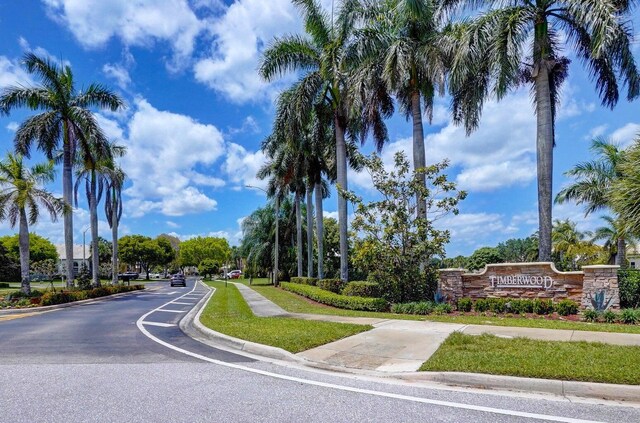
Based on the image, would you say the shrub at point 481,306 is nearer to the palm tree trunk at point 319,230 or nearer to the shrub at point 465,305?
the shrub at point 465,305

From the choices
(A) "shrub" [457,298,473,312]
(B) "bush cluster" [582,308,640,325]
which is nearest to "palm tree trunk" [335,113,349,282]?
(A) "shrub" [457,298,473,312]

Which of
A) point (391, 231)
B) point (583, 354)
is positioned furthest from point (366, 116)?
point (583, 354)

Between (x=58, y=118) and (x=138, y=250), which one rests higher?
(x=58, y=118)

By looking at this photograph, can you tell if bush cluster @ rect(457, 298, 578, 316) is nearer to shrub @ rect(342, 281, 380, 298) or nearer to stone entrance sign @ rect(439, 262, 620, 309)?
stone entrance sign @ rect(439, 262, 620, 309)

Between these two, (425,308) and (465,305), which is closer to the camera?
(425,308)

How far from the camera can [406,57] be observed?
58.4ft

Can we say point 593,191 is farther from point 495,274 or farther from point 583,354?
point 583,354

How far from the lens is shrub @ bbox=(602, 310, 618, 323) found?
11.1 metres

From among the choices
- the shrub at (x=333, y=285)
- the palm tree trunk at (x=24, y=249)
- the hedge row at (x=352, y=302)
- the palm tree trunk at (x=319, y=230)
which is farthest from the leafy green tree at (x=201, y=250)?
the hedge row at (x=352, y=302)

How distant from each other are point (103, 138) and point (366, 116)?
1618 cm

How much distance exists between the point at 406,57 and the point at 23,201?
20467 millimetres

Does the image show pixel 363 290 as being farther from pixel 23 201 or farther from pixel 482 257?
pixel 482 257

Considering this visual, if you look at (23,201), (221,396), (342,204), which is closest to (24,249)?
(23,201)

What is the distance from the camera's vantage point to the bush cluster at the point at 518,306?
1265cm
